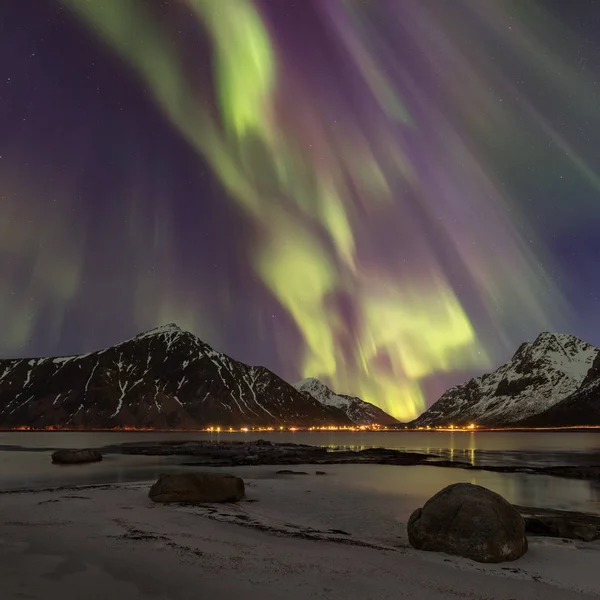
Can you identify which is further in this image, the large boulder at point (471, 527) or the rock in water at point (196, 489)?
the rock in water at point (196, 489)

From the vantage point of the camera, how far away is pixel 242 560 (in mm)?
16141

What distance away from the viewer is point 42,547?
17.1 m

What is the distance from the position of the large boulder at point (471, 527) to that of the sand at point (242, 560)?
1.73 feet

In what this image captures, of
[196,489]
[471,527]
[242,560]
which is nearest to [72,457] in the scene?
[196,489]

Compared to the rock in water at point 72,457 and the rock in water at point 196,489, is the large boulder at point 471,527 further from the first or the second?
the rock in water at point 72,457

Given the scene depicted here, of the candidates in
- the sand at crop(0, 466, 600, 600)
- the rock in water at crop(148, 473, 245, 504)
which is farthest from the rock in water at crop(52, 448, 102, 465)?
the rock in water at crop(148, 473, 245, 504)

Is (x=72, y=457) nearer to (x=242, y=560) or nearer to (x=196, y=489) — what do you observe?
(x=196, y=489)

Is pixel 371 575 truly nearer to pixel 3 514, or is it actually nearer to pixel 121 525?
pixel 121 525

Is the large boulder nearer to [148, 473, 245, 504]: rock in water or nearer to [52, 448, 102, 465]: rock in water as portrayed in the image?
[148, 473, 245, 504]: rock in water

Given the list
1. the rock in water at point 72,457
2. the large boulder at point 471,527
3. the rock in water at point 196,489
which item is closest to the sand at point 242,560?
the large boulder at point 471,527

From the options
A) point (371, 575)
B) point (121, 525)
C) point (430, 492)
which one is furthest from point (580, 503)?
point (121, 525)

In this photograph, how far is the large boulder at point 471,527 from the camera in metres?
17.4

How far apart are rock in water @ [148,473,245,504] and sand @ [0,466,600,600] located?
65.2 inches

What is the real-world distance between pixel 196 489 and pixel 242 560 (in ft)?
43.5
